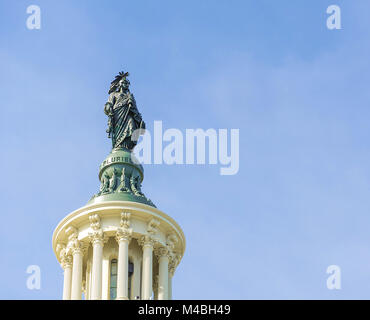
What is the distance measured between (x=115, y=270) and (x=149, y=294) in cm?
278

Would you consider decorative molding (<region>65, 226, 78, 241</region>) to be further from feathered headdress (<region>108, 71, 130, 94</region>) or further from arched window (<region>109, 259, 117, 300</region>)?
feathered headdress (<region>108, 71, 130, 94</region>)

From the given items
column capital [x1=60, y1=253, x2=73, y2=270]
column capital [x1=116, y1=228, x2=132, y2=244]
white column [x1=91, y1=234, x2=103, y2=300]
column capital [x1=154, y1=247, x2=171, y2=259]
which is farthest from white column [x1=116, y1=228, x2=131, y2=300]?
column capital [x1=60, y1=253, x2=73, y2=270]

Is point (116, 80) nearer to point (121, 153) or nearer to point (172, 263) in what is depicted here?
point (121, 153)

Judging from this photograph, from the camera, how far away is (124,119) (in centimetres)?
5775

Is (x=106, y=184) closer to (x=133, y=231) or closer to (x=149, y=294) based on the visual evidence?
(x=133, y=231)

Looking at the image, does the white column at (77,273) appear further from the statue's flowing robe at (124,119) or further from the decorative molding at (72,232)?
the statue's flowing robe at (124,119)

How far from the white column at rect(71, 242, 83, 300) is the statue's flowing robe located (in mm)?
7927

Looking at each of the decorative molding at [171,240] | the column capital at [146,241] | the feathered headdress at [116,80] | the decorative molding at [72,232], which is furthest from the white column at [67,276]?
the feathered headdress at [116,80]

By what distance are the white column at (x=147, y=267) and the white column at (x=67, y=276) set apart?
13.6ft

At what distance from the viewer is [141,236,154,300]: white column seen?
1965 inches

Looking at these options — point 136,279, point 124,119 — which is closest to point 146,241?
point 136,279

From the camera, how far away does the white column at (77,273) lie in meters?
50.4
